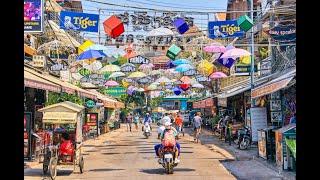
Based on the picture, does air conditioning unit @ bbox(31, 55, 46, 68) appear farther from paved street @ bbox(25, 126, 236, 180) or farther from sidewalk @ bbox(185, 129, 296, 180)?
sidewalk @ bbox(185, 129, 296, 180)

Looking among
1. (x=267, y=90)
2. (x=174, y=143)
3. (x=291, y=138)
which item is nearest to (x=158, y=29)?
(x=267, y=90)

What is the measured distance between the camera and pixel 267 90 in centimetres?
1636

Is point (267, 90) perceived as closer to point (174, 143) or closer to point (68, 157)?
point (174, 143)

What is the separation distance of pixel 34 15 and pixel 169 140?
7.13 meters

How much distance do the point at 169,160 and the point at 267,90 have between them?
14.6ft

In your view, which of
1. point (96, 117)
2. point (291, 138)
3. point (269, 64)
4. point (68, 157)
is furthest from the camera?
point (96, 117)

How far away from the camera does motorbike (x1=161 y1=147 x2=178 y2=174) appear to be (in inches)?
541

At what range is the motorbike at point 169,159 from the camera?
13.8 meters

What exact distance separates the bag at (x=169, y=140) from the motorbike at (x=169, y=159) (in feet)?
0.37

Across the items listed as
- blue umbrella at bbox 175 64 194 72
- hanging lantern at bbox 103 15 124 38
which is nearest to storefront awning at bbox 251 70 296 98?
hanging lantern at bbox 103 15 124 38

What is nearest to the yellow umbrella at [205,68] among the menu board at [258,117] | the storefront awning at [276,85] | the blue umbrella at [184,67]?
the blue umbrella at [184,67]

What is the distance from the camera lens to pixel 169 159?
13.7 m
